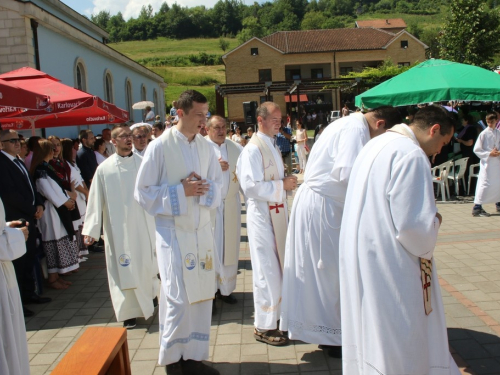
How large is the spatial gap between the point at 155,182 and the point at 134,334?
6.02 feet

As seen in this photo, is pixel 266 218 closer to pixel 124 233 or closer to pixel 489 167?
pixel 124 233

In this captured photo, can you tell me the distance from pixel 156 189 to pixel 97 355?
169cm

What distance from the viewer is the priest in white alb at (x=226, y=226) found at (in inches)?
223

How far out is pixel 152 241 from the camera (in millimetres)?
5344

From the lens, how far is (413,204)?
266cm

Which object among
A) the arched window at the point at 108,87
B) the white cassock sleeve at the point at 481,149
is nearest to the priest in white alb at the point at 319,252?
the white cassock sleeve at the point at 481,149

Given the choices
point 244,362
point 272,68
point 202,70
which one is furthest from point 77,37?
point 202,70

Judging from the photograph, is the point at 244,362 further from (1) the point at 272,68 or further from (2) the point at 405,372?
(1) the point at 272,68

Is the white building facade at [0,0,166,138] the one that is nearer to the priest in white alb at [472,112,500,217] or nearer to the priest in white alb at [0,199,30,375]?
the priest in white alb at [472,112,500,217]

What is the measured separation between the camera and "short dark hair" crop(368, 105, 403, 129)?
3748mm

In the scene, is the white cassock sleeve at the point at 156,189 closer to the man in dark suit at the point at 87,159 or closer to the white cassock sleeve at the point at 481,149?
the man in dark suit at the point at 87,159

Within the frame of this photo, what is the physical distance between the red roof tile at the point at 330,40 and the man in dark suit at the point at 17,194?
52988mm

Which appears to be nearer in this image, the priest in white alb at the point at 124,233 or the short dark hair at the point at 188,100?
the short dark hair at the point at 188,100

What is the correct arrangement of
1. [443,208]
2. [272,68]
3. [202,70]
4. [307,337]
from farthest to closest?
1. [202,70]
2. [272,68]
3. [443,208]
4. [307,337]
